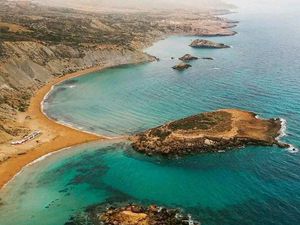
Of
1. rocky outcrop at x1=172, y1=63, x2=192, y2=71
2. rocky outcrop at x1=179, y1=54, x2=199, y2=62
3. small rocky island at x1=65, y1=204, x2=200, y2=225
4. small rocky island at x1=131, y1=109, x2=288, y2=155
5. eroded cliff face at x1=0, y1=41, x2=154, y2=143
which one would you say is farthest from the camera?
rocky outcrop at x1=179, y1=54, x2=199, y2=62

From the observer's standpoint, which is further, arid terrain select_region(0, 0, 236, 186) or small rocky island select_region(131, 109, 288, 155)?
arid terrain select_region(0, 0, 236, 186)

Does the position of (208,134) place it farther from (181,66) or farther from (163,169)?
(181,66)

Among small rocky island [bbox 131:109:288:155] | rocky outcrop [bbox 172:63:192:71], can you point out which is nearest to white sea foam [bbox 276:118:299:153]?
small rocky island [bbox 131:109:288:155]

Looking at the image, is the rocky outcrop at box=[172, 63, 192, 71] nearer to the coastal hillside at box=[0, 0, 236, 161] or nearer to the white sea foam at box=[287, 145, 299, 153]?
the coastal hillside at box=[0, 0, 236, 161]

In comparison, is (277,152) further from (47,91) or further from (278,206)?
(47,91)

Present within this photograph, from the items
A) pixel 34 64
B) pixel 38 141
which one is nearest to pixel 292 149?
pixel 38 141

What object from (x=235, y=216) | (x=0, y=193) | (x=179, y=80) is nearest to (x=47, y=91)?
(x=179, y=80)
